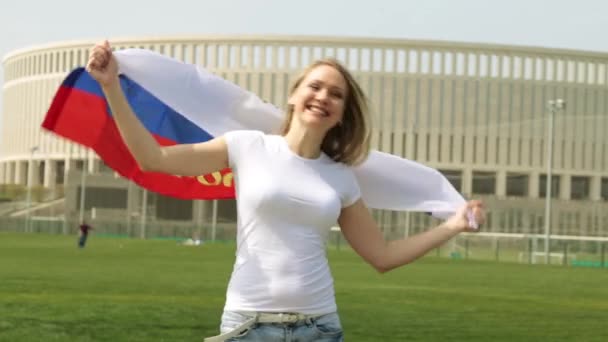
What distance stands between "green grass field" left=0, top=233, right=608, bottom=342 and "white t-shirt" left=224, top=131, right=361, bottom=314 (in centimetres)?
983

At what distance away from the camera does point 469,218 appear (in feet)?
18.2

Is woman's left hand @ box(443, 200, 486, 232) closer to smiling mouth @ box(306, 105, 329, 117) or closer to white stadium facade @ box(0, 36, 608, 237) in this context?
smiling mouth @ box(306, 105, 329, 117)

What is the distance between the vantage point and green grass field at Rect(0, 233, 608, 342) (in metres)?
16.4

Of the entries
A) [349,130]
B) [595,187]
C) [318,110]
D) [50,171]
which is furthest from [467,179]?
[318,110]

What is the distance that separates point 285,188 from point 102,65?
0.77 metres

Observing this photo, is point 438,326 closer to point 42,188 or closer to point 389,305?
point 389,305

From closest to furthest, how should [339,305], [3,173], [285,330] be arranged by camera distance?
[285,330] → [339,305] → [3,173]

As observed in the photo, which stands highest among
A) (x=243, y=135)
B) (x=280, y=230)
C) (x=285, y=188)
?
(x=243, y=135)

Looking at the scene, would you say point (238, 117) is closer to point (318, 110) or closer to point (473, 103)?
point (318, 110)

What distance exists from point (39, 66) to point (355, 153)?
12742 centimetres

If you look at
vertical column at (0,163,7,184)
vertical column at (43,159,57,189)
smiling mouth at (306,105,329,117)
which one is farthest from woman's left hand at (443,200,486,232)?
vertical column at (0,163,7,184)

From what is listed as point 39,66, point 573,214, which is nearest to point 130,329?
point 573,214

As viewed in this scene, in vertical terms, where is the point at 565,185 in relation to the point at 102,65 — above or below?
above

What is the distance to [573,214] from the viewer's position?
10238 centimetres
